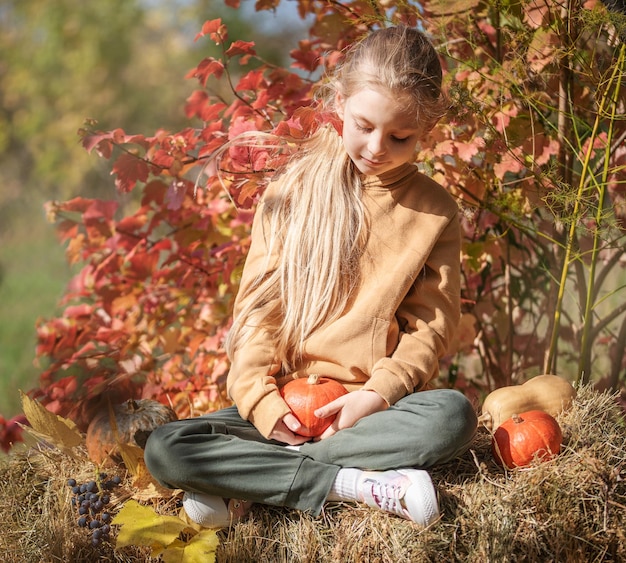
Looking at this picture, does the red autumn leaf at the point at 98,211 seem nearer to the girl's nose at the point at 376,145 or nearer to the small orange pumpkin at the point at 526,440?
the girl's nose at the point at 376,145

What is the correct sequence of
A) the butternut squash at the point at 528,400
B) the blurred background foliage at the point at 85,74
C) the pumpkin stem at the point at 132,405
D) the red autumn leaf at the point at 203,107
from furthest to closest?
the blurred background foliage at the point at 85,74 → the red autumn leaf at the point at 203,107 → the pumpkin stem at the point at 132,405 → the butternut squash at the point at 528,400

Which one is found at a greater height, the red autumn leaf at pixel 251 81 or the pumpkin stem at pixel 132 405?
the red autumn leaf at pixel 251 81

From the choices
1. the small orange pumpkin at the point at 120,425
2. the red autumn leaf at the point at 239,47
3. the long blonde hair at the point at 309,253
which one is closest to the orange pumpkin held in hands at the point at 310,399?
the long blonde hair at the point at 309,253

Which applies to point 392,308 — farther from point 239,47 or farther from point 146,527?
point 239,47

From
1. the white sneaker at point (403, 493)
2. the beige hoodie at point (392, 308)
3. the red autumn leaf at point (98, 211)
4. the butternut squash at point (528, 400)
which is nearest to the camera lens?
the white sneaker at point (403, 493)

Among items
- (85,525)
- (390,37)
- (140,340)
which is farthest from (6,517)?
(390,37)

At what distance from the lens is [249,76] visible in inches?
111

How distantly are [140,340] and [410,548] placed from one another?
1.72 m

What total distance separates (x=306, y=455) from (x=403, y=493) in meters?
0.30

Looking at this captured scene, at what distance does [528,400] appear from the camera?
2.46 meters

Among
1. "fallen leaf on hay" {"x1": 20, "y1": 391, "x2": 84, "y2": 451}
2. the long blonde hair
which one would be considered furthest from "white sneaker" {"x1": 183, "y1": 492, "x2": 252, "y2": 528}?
"fallen leaf on hay" {"x1": 20, "y1": 391, "x2": 84, "y2": 451}

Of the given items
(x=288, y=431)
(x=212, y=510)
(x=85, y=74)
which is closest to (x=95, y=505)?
(x=212, y=510)

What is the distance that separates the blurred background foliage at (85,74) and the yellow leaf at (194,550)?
20.9 ft

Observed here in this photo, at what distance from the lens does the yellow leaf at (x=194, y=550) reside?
2.00 m
